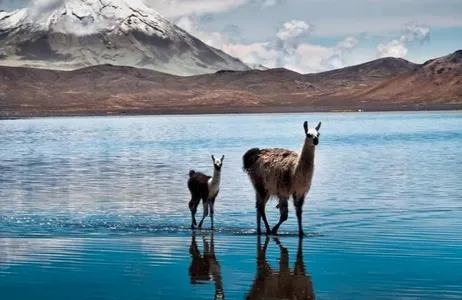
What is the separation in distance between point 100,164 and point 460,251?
17.7 m

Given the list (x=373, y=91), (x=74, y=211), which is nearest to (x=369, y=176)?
(x=74, y=211)

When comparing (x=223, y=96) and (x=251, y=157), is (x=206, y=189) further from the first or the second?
(x=223, y=96)

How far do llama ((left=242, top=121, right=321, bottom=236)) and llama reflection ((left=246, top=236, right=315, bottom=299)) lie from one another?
1842 millimetres

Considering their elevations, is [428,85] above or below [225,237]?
above

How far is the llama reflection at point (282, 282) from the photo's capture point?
8688 millimetres

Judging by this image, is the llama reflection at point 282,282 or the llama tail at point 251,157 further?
the llama tail at point 251,157

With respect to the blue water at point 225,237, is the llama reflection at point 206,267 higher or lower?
lower

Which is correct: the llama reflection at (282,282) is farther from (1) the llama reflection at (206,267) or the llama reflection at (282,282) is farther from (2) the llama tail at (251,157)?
(2) the llama tail at (251,157)

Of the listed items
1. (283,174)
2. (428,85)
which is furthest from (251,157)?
(428,85)

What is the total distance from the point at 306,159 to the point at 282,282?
11.1 ft

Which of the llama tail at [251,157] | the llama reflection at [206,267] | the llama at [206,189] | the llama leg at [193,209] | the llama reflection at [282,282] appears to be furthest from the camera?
the llama at [206,189]

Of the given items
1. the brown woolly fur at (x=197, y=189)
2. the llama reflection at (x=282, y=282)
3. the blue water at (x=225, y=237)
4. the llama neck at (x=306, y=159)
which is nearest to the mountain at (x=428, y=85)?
the blue water at (x=225, y=237)

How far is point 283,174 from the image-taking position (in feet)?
41.9

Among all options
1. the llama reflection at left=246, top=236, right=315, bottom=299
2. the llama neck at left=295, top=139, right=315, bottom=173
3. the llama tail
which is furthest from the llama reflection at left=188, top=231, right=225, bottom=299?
the llama tail
